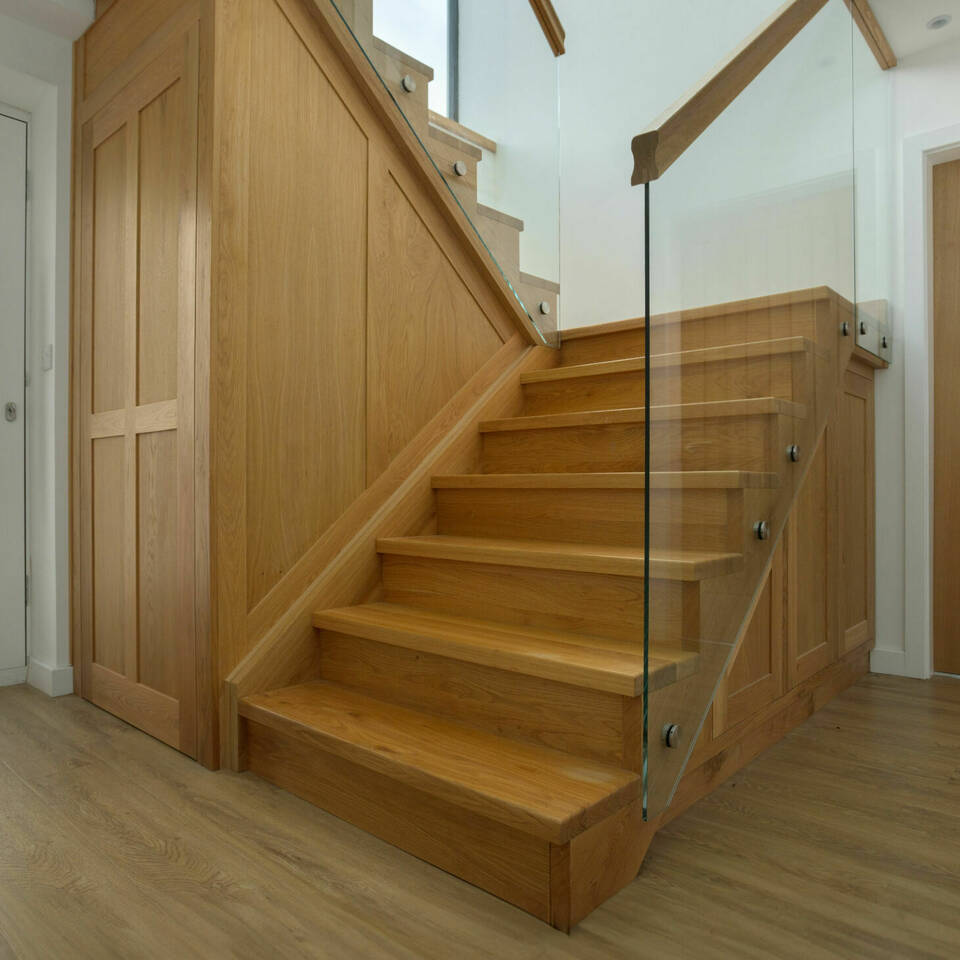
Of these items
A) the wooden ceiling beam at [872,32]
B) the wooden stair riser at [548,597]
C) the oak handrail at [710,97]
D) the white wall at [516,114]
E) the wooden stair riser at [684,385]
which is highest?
the wooden ceiling beam at [872,32]

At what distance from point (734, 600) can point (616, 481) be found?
44 centimetres

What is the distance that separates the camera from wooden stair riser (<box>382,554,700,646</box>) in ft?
4.40

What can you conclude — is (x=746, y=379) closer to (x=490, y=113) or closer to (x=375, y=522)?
(x=375, y=522)

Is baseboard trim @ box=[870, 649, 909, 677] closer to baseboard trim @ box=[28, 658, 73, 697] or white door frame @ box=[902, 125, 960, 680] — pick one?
white door frame @ box=[902, 125, 960, 680]

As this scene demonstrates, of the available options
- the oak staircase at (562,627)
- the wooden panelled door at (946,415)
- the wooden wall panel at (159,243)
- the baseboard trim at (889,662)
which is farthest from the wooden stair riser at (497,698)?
the wooden panelled door at (946,415)

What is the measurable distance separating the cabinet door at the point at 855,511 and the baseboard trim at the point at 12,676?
2.80 m

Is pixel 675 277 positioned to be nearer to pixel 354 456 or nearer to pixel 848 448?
pixel 354 456

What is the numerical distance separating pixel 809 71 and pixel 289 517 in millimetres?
1849

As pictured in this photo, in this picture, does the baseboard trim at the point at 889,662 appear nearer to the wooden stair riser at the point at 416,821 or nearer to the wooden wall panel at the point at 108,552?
the wooden stair riser at the point at 416,821

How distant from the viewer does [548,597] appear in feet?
5.69

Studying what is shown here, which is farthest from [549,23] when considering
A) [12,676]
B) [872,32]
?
[12,676]

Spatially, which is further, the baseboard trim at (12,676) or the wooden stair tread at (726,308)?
the baseboard trim at (12,676)

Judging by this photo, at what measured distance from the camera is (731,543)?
5.01 ft

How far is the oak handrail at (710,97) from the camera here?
1.27m
